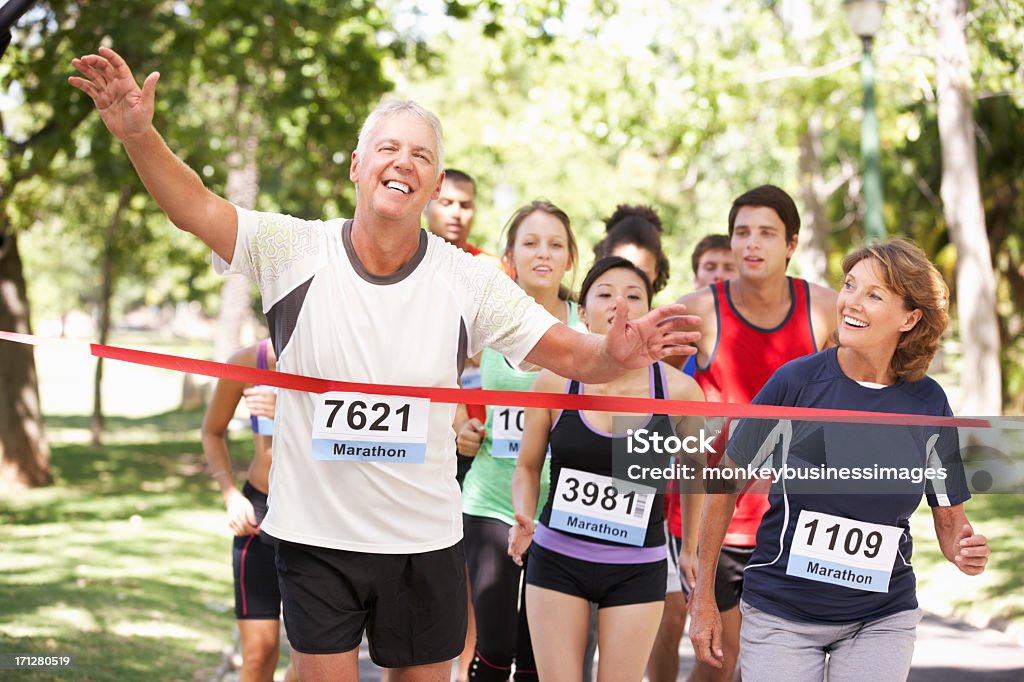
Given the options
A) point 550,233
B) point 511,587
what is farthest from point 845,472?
point 550,233

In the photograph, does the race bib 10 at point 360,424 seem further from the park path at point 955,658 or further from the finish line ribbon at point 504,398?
the park path at point 955,658

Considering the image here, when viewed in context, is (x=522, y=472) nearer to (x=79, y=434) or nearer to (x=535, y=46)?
(x=535, y=46)

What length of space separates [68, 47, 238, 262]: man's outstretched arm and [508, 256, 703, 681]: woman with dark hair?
1.81m

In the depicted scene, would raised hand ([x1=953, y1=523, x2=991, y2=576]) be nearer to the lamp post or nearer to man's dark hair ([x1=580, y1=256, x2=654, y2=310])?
man's dark hair ([x1=580, y1=256, x2=654, y2=310])

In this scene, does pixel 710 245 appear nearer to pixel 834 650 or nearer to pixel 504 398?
pixel 504 398

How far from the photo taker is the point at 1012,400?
2162 cm

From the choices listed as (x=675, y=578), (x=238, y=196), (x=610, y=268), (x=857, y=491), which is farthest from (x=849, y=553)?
(x=238, y=196)

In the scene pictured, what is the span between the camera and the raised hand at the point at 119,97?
301 cm

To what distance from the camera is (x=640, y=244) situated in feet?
20.6

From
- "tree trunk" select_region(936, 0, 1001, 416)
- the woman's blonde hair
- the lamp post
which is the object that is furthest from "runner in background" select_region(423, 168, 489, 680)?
"tree trunk" select_region(936, 0, 1001, 416)

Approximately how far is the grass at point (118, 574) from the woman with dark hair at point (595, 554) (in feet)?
9.63

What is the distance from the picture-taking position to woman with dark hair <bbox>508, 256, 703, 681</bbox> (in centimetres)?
443

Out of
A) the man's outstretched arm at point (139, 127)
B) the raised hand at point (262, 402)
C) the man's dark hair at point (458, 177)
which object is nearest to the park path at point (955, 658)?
the raised hand at point (262, 402)

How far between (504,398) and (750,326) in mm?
1411
